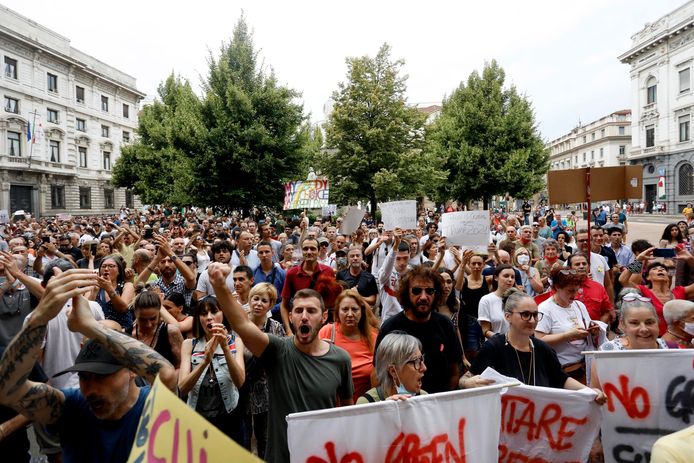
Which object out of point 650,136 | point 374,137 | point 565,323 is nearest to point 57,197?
point 374,137

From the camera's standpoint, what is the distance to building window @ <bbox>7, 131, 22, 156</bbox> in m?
40.0

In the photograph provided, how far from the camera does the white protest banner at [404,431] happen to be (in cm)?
240

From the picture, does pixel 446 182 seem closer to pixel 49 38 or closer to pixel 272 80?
pixel 272 80

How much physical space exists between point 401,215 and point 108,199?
5163cm

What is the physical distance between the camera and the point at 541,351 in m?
3.25

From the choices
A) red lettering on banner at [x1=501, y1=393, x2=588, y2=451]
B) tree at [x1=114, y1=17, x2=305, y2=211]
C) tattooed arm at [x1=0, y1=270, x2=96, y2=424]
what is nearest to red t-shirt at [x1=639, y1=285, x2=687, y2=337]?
red lettering on banner at [x1=501, y1=393, x2=588, y2=451]

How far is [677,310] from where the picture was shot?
12.1 ft

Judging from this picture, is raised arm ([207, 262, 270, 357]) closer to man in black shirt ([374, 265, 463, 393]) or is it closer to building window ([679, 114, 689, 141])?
man in black shirt ([374, 265, 463, 393])

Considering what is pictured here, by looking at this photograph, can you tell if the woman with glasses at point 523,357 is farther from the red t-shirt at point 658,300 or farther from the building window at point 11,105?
the building window at point 11,105

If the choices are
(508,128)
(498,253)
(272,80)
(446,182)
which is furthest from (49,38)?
(498,253)

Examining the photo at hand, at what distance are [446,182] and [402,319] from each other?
96.6 feet

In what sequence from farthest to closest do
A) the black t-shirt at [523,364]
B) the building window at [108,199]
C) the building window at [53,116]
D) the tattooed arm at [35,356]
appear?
the building window at [108,199] → the building window at [53,116] → the black t-shirt at [523,364] → the tattooed arm at [35,356]

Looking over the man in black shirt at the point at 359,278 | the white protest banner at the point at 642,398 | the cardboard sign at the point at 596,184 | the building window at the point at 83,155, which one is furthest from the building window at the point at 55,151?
the white protest banner at the point at 642,398

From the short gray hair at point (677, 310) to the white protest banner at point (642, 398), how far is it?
74cm
